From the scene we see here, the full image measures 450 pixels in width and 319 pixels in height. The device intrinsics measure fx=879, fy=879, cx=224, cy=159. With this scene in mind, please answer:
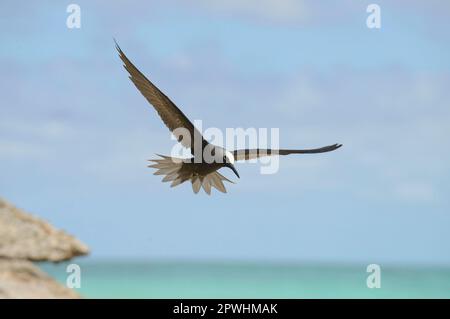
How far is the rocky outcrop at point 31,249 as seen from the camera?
11.3 m

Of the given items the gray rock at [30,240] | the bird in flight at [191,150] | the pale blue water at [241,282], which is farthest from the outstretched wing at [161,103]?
the pale blue water at [241,282]

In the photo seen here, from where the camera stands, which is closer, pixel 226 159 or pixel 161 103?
pixel 161 103

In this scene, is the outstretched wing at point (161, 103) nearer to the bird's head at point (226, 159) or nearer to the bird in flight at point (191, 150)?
the bird in flight at point (191, 150)

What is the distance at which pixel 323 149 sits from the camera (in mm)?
10234

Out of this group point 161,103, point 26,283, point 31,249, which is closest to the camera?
point 161,103

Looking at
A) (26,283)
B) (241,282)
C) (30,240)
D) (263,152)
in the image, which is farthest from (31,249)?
(241,282)

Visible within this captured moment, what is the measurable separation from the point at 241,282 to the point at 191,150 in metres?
43.7

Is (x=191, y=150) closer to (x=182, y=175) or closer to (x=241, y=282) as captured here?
(x=182, y=175)

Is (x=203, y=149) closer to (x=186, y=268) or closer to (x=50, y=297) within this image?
(x=50, y=297)

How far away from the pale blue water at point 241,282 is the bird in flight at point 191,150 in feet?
96.9

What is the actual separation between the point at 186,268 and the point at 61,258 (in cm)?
5503

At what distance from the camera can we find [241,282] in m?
53.3
